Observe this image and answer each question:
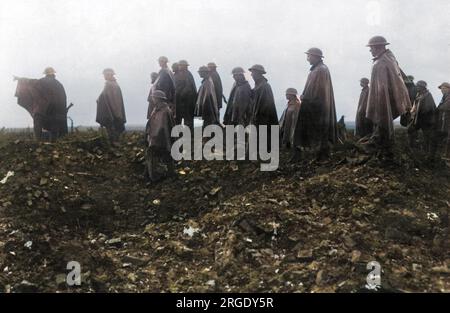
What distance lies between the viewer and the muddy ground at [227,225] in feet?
26.8

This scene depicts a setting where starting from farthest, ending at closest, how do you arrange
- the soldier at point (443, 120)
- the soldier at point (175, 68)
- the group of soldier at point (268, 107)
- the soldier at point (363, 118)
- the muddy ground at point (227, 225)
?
1. the soldier at point (175, 68)
2. the soldier at point (363, 118)
3. the soldier at point (443, 120)
4. the group of soldier at point (268, 107)
5. the muddy ground at point (227, 225)

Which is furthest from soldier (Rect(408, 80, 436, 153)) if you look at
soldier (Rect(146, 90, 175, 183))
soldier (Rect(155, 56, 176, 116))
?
soldier (Rect(155, 56, 176, 116))

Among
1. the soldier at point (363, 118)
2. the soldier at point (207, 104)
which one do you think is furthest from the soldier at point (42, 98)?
the soldier at point (363, 118)

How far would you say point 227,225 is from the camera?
390 inches

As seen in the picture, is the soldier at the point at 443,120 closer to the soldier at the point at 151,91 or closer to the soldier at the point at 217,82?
the soldier at the point at 217,82

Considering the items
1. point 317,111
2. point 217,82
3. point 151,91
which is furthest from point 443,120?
point 151,91

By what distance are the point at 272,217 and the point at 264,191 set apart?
4.61 feet

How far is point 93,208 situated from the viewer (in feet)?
37.1

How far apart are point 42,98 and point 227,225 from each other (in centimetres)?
Result: 742

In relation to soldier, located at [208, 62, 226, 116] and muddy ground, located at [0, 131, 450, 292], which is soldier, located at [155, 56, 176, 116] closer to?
soldier, located at [208, 62, 226, 116]

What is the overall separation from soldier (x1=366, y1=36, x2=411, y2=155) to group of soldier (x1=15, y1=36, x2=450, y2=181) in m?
0.02

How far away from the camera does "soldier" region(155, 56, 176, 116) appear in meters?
15.4

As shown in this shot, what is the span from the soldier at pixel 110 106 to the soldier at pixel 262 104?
4288mm
